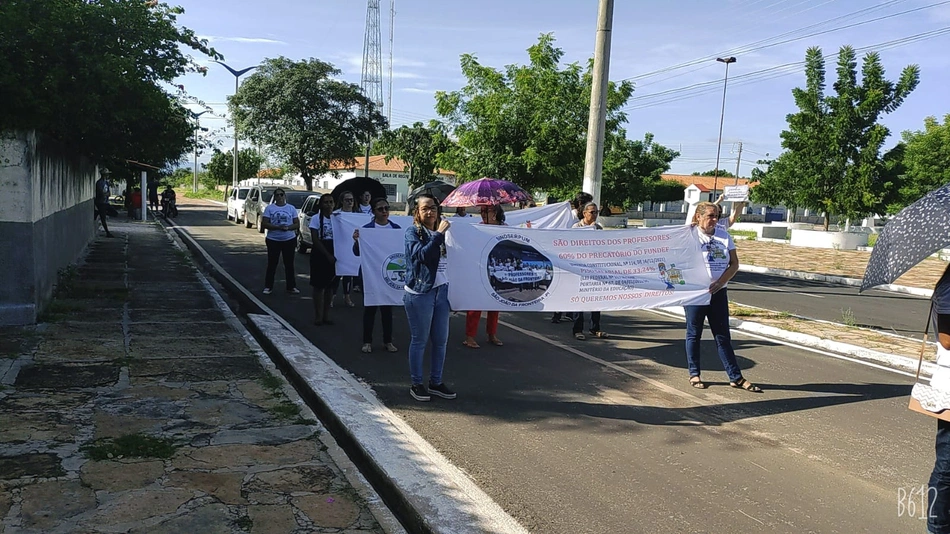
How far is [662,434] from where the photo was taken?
5785mm

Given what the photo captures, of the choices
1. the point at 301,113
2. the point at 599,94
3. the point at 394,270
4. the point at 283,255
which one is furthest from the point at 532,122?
the point at 301,113

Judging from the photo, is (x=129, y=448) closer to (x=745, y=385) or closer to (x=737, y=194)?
(x=745, y=385)

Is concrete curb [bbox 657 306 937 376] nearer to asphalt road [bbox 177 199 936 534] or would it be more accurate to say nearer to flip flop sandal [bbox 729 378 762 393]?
asphalt road [bbox 177 199 936 534]

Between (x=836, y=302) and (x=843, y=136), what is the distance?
57.7 ft

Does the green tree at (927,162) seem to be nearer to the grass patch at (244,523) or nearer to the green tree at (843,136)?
the green tree at (843,136)

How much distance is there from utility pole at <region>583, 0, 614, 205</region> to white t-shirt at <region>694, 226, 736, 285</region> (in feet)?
19.2

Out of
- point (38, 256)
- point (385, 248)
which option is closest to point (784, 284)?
point (385, 248)

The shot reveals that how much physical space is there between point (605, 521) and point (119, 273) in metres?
11.9

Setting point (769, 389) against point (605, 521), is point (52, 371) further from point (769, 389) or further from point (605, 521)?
point (769, 389)

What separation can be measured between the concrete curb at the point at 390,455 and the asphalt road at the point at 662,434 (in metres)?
0.16

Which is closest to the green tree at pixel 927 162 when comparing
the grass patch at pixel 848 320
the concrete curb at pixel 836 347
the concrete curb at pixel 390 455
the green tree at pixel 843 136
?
the green tree at pixel 843 136

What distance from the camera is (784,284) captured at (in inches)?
702

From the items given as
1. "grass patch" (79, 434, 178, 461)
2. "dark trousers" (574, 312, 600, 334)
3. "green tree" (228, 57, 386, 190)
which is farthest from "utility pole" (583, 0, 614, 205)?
"green tree" (228, 57, 386, 190)

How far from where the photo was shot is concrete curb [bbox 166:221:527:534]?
412cm
